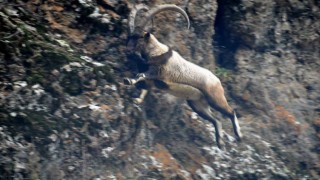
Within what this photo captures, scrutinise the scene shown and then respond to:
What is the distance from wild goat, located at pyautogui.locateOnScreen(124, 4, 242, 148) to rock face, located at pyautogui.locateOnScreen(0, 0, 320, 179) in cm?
31

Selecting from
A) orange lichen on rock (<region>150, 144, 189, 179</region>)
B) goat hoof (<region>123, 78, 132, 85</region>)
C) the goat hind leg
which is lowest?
orange lichen on rock (<region>150, 144, 189, 179</region>)

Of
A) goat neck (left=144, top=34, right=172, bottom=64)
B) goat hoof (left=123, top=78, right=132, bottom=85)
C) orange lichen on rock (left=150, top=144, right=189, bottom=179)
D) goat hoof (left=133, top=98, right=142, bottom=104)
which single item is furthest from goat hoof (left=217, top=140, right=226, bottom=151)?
goat hoof (left=123, top=78, right=132, bottom=85)

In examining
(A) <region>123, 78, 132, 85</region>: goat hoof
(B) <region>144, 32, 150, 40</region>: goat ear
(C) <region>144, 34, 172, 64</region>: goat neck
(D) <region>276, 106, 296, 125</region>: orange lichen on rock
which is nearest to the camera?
(A) <region>123, 78, 132, 85</region>: goat hoof

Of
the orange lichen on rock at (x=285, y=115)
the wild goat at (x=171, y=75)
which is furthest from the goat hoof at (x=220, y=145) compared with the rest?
the orange lichen on rock at (x=285, y=115)

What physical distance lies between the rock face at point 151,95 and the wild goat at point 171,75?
1.02ft

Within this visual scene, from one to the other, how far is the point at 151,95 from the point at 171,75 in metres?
0.72

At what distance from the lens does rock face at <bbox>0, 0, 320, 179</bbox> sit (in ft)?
28.8

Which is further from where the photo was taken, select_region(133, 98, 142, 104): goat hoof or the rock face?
select_region(133, 98, 142, 104): goat hoof

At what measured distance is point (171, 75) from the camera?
10430 mm

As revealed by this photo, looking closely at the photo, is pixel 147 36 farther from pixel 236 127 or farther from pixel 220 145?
pixel 236 127

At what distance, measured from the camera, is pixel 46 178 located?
855 cm

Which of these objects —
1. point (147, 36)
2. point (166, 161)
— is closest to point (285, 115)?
point (166, 161)

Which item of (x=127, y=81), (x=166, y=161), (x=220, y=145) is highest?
(x=127, y=81)

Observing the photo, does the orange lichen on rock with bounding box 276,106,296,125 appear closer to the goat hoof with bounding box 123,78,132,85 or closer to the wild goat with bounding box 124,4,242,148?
the wild goat with bounding box 124,4,242,148
